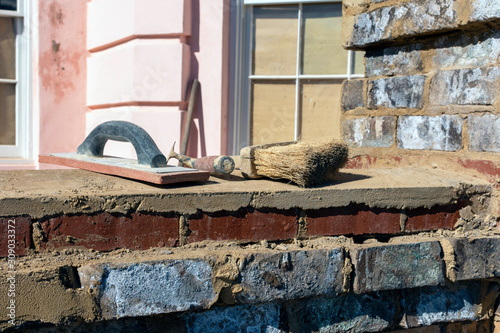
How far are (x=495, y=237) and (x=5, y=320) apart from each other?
1407 millimetres

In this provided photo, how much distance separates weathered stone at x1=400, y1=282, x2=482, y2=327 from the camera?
1562mm

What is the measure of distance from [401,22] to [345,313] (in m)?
1.10

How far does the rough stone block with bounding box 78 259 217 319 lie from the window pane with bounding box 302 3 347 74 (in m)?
3.04

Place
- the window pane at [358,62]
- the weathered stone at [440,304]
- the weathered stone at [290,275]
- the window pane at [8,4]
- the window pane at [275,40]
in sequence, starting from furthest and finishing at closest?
the window pane at [8,4]
the window pane at [275,40]
the window pane at [358,62]
the weathered stone at [440,304]
the weathered stone at [290,275]

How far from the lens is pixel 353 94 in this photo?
2221 millimetres

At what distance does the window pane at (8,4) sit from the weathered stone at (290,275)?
12.8ft

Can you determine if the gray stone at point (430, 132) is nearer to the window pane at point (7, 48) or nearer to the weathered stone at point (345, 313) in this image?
the weathered stone at point (345, 313)

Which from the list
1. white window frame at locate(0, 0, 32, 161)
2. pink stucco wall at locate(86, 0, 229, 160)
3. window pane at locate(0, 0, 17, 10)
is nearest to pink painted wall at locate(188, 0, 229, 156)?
pink stucco wall at locate(86, 0, 229, 160)

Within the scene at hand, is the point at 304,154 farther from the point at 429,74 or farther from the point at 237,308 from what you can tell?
the point at 429,74

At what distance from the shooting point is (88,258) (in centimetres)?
124

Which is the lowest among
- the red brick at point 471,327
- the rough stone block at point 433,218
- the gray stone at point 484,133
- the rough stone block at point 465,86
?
the red brick at point 471,327

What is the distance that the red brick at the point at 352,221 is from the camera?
4.93 feet

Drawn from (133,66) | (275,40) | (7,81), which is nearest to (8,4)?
(7,81)

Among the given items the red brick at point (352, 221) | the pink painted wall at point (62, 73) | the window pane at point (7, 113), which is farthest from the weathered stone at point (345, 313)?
the window pane at point (7, 113)
